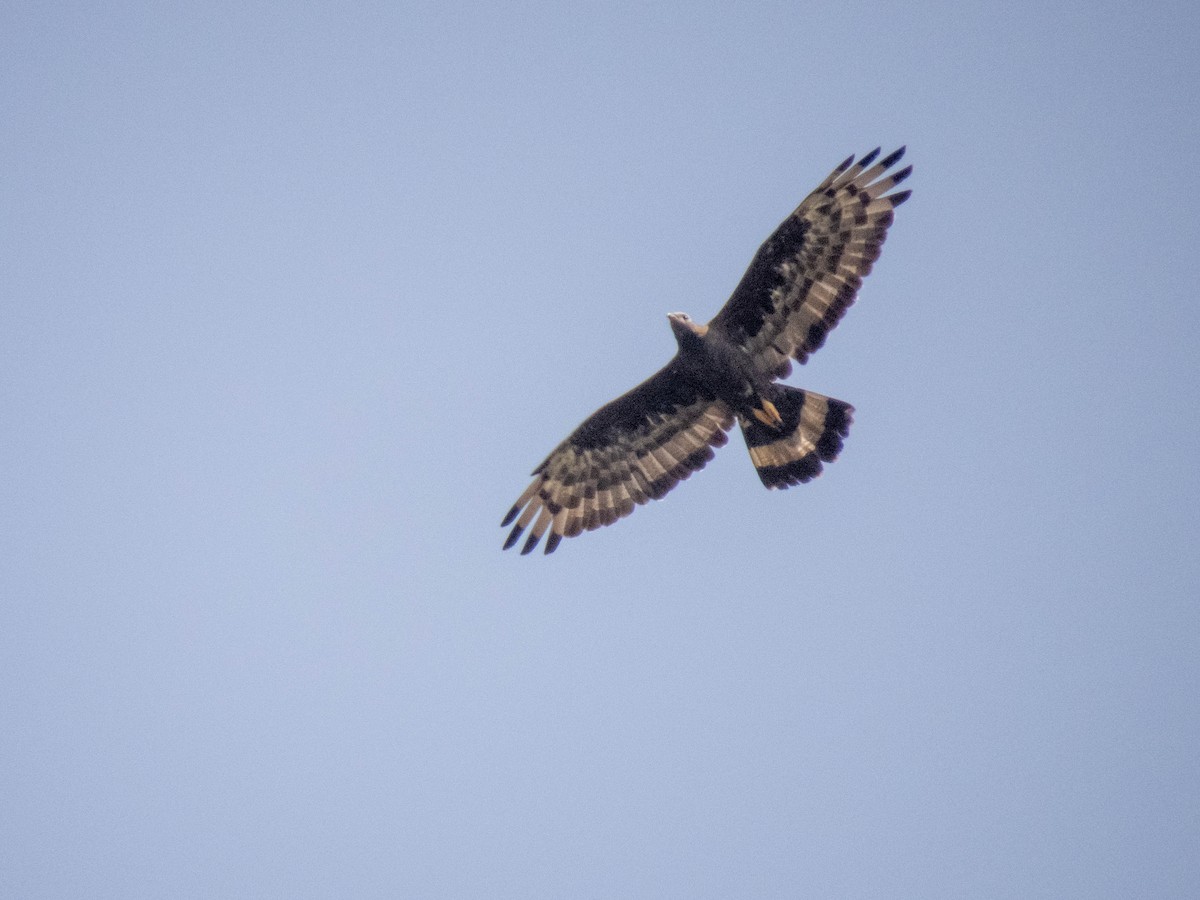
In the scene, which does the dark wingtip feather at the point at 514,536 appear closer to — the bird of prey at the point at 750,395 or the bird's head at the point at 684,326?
the bird of prey at the point at 750,395

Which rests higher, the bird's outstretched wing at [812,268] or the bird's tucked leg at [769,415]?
the bird's outstretched wing at [812,268]

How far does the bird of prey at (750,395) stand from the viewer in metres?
11.3

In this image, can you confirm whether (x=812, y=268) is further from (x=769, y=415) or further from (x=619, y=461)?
(x=619, y=461)

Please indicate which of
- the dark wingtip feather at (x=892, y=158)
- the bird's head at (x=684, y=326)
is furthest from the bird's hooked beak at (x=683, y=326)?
the dark wingtip feather at (x=892, y=158)

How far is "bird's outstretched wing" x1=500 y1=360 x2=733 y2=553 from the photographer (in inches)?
493

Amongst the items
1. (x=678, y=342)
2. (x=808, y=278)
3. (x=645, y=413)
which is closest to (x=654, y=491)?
(x=645, y=413)

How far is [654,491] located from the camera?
41.4 feet

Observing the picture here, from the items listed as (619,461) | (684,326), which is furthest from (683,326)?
(619,461)

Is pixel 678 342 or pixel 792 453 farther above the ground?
pixel 678 342

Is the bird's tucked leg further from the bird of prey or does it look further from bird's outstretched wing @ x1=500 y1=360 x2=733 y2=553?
bird's outstretched wing @ x1=500 y1=360 x2=733 y2=553

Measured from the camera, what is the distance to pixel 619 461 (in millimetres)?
12773

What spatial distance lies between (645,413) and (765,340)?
1505mm

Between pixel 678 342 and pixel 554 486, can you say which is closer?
pixel 678 342

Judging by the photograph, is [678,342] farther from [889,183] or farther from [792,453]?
[889,183]
